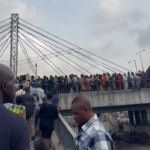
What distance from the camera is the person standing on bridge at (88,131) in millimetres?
2059

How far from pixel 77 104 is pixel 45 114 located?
301 cm

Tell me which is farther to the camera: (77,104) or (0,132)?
(77,104)

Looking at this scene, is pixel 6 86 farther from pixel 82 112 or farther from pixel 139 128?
pixel 139 128

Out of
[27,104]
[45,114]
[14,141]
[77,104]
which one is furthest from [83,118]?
[27,104]

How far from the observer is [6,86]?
1.65 meters

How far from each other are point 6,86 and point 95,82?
17.1 meters

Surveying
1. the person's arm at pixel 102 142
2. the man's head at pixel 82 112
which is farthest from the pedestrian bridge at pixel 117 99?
Answer: the person's arm at pixel 102 142

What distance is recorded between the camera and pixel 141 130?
1253 inches

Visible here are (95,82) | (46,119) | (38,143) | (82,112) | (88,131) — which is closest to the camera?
(88,131)

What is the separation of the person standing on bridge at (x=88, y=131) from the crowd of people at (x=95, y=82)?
14085 millimetres

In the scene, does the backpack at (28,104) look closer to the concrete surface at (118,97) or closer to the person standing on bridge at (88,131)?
the person standing on bridge at (88,131)

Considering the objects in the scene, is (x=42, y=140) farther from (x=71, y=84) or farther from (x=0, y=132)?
(x=71, y=84)

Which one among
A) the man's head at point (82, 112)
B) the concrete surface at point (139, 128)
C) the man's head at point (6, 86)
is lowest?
the concrete surface at point (139, 128)

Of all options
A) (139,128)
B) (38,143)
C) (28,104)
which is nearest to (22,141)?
(38,143)
